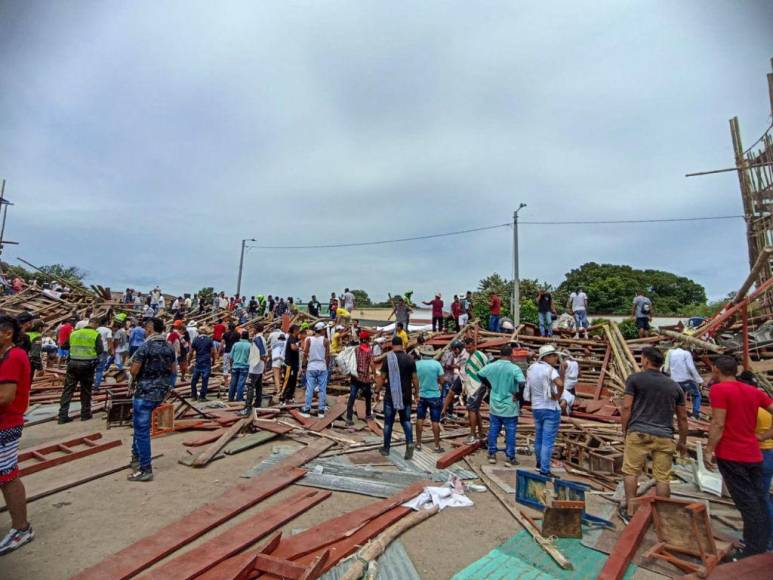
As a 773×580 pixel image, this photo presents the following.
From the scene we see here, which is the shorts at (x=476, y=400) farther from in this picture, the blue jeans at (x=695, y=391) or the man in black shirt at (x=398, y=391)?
the blue jeans at (x=695, y=391)

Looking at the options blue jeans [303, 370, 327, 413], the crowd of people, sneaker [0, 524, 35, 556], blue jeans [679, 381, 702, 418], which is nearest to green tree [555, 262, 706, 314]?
blue jeans [679, 381, 702, 418]

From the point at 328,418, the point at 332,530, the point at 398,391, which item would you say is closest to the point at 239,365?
the point at 328,418

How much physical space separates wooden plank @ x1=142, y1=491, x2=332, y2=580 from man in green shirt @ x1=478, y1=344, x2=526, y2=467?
296 centimetres

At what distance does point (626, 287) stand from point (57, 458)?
1901 inches

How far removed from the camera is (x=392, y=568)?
359 cm

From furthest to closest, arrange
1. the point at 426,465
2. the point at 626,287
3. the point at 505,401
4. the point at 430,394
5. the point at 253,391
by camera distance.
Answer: the point at 626,287, the point at 253,391, the point at 430,394, the point at 505,401, the point at 426,465

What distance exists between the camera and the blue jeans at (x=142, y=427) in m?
5.45

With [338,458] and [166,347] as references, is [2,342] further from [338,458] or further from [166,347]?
[338,458]

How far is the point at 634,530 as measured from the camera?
3.92 metres

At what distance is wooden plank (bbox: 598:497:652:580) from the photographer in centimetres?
348

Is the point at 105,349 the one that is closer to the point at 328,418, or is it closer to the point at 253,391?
the point at 253,391

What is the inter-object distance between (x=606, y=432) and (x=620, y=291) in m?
40.9

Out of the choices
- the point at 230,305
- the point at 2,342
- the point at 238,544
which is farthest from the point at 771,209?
the point at 230,305

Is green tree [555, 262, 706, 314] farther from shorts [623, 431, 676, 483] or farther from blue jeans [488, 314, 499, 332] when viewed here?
shorts [623, 431, 676, 483]
